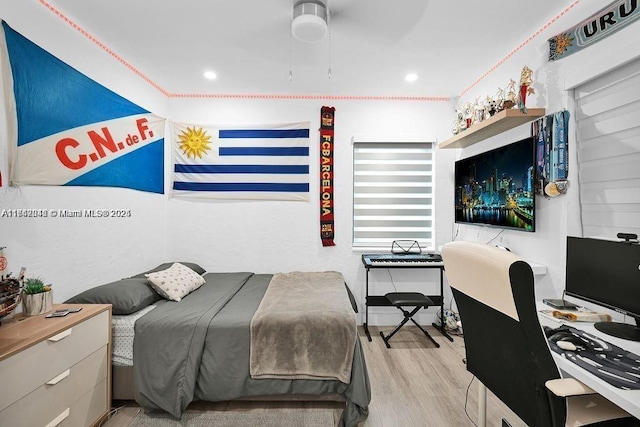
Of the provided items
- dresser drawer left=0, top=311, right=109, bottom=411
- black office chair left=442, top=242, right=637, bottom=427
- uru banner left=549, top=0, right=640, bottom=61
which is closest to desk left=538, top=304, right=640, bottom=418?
black office chair left=442, top=242, right=637, bottom=427

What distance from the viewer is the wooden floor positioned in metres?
2.06

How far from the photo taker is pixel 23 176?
2.00 meters

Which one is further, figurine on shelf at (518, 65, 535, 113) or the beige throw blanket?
figurine on shelf at (518, 65, 535, 113)

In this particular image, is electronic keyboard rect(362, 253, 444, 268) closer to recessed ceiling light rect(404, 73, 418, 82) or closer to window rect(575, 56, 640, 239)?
window rect(575, 56, 640, 239)

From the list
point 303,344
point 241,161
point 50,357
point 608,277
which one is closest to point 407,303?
point 303,344

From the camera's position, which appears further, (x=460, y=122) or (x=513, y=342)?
(x=460, y=122)

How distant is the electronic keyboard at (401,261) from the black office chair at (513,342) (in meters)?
1.88

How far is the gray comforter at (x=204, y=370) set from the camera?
2.02 metres

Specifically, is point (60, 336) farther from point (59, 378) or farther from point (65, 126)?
point (65, 126)

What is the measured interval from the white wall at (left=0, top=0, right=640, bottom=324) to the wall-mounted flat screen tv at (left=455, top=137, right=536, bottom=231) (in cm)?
14

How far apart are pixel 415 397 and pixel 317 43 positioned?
3.04m

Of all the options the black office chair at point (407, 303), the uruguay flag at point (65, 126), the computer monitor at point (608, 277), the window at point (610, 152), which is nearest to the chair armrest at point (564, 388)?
the computer monitor at point (608, 277)

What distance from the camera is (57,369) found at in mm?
1643

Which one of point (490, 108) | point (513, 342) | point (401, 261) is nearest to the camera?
point (513, 342)
